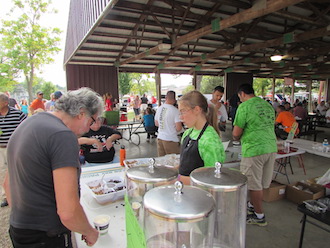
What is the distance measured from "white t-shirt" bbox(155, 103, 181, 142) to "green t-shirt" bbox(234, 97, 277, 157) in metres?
1.14

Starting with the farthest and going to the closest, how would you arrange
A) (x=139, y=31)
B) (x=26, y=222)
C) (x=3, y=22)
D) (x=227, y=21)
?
(x=3, y=22) → (x=139, y=31) → (x=227, y=21) → (x=26, y=222)

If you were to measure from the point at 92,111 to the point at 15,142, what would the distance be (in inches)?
13.9

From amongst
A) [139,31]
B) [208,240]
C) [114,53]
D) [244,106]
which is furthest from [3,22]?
[208,240]

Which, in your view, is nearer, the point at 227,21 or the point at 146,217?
the point at 146,217

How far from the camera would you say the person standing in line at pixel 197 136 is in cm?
133

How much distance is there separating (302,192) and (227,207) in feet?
8.57

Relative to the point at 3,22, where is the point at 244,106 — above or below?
below

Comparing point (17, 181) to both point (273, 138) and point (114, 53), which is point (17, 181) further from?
point (114, 53)

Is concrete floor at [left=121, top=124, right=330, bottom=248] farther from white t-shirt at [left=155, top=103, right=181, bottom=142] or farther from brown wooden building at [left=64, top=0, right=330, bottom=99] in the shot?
brown wooden building at [left=64, top=0, right=330, bottom=99]

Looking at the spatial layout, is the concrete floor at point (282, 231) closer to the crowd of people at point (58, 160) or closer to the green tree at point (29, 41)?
the crowd of people at point (58, 160)

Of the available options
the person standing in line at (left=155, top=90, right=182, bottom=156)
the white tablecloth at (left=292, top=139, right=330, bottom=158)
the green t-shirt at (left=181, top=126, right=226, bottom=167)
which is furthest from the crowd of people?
the white tablecloth at (left=292, top=139, right=330, bottom=158)

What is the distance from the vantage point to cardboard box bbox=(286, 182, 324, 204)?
2830 millimetres

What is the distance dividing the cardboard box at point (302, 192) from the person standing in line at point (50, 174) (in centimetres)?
293

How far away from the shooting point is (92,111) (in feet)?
3.37
